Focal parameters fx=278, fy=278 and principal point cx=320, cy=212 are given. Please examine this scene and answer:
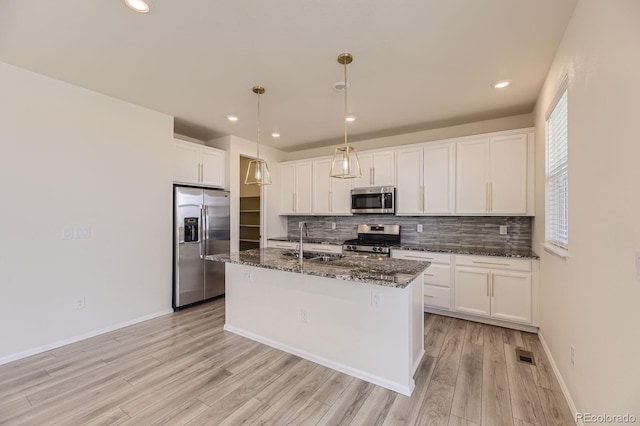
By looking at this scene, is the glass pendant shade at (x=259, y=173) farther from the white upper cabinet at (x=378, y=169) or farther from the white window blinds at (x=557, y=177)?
the white window blinds at (x=557, y=177)

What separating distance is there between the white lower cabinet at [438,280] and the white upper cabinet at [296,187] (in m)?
2.29

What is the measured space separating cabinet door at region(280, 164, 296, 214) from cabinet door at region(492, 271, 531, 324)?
11.3 feet

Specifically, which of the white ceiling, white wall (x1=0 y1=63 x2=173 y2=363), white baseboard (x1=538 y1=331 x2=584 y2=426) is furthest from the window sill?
white wall (x1=0 y1=63 x2=173 y2=363)

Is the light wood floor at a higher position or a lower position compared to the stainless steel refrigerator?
lower

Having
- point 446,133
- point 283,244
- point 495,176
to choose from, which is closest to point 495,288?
point 495,176

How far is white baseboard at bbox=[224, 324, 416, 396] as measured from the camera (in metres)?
2.12

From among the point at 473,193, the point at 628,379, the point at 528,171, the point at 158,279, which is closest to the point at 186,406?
the point at 158,279

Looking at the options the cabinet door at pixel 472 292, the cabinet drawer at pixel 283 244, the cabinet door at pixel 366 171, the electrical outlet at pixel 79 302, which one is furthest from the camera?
the cabinet drawer at pixel 283 244

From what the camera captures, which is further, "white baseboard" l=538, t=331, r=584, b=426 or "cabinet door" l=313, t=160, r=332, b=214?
"cabinet door" l=313, t=160, r=332, b=214

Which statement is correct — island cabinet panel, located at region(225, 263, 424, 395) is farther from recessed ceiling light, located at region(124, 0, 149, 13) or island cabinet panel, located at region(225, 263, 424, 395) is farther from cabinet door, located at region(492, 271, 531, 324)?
recessed ceiling light, located at region(124, 0, 149, 13)

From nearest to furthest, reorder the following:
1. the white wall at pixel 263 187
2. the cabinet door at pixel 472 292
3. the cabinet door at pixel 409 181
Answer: the cabinet door at pixel 472 292 → the cabinet door at pixel 409 181 → the white wall at pixel 263 187

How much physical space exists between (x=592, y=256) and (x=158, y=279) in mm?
4285

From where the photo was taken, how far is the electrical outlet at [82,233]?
2951mm

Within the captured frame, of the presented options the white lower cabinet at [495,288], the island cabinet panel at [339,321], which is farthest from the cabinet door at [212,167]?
the white lower cabinet at [495,288]
